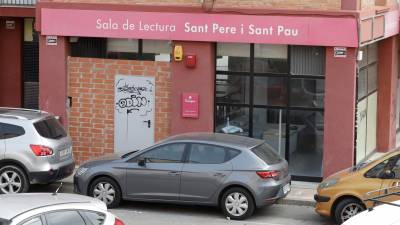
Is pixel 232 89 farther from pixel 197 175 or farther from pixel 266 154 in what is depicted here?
pixel 197 175

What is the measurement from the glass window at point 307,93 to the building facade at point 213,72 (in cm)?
2

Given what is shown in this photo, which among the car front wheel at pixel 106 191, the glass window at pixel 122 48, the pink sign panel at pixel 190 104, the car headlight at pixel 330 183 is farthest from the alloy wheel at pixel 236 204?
the glass window at pixel 122 48

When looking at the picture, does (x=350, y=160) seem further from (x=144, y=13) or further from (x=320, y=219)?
(x=144, y=13)

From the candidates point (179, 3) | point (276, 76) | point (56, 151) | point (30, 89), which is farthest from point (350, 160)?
point (30, 89)

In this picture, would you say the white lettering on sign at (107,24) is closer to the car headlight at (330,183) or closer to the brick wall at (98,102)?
the brick wall at (98,102)

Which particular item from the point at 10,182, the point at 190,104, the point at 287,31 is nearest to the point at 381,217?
the point at 10,182

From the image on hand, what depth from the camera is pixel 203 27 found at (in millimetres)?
17891

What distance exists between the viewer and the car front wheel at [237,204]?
47.0 ft

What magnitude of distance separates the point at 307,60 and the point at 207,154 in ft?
14.4

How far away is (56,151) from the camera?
1571 cm

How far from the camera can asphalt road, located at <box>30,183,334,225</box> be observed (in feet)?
46.9

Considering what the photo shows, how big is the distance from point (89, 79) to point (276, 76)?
4426 mm

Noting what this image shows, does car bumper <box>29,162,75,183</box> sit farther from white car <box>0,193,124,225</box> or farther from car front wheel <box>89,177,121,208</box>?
white car <box>0,193,124,225</box>

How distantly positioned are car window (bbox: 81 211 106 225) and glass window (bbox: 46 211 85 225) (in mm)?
111
